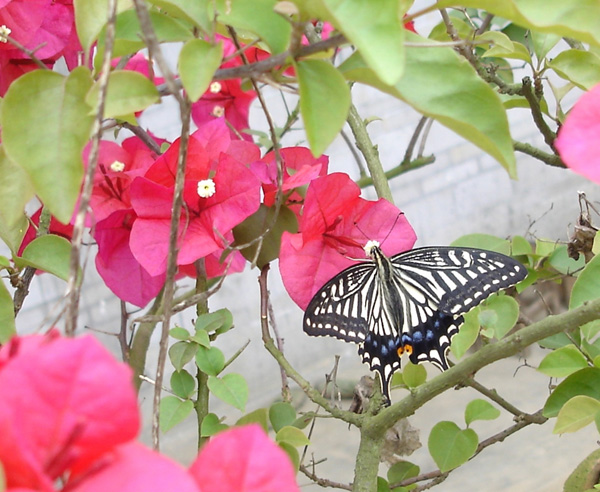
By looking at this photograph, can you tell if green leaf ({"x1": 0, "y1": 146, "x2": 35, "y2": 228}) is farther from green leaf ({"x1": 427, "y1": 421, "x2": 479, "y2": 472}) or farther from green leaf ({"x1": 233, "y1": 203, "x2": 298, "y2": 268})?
green leaf ({"x1": 427, "y1": 421, "x2": 479, "y2": 472})

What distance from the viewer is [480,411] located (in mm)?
684

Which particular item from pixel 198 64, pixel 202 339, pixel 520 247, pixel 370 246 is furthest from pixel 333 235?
pixel 520 247

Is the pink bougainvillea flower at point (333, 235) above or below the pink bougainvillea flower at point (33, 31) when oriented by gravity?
below

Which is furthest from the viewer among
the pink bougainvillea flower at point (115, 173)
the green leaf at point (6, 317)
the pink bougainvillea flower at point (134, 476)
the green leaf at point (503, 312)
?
the green leaf at point (503, 312)

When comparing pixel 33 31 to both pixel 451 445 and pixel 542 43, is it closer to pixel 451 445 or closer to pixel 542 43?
pixel 542 43

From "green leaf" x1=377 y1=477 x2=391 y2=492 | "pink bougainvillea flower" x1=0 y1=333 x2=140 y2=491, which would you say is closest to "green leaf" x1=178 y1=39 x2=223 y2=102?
"pink bougainvillea flower" x1=0 y1=333 x2=140 y2=491

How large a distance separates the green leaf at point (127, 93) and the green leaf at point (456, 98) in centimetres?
9

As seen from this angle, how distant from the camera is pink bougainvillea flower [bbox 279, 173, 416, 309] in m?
0.46

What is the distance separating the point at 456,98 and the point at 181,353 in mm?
323

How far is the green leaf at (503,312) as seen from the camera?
580 mm

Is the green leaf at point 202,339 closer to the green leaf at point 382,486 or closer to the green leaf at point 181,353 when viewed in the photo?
the green leaf at point 181,353

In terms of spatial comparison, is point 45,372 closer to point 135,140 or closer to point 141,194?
point 141,194

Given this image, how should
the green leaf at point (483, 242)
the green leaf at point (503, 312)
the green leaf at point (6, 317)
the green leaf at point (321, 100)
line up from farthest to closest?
1. the green leaf at point (483, 242)
2. the green leaf at point (503, 312)
3. the green leaf at point (6, 317)
4. the green leaf at point (321, 100)

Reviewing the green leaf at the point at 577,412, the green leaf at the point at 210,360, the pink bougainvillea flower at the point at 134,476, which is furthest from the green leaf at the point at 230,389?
the pink bougainvillea flower at the point at 134,476
